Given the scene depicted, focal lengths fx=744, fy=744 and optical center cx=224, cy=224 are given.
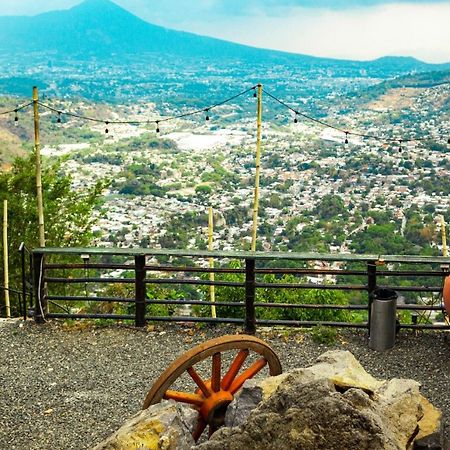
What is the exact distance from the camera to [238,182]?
147 feet

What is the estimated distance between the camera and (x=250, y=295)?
27.7 ft

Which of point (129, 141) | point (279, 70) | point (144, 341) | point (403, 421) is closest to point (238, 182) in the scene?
point (129, 141)

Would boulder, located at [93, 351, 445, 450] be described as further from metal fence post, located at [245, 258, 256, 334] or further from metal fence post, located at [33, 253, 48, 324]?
metal fence post, located at [33, 253, 48, 324]

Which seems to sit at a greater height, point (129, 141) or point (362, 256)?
point (362, 256)

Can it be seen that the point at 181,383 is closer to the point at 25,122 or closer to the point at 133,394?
the point at 133,394

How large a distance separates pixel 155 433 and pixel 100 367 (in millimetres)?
2842

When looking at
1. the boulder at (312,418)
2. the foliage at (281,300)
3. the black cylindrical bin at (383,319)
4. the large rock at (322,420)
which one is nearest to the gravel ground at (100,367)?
the black cylindrical bin at (383,319)

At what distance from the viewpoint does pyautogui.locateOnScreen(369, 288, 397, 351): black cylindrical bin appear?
7945 mm

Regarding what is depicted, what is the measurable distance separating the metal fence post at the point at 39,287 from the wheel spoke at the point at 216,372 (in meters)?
3.75

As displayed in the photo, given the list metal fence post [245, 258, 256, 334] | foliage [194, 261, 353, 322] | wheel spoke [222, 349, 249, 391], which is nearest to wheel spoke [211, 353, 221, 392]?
wheel spoke [222, 349, 249, 391]

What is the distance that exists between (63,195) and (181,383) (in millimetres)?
14881

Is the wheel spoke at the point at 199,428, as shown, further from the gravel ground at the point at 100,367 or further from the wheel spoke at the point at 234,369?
the gravel ground at the point at 100,367

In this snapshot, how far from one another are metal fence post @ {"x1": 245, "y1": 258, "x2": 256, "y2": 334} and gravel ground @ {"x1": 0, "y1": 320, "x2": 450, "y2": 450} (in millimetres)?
177

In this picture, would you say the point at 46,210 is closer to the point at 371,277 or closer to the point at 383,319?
the point at 371,277
